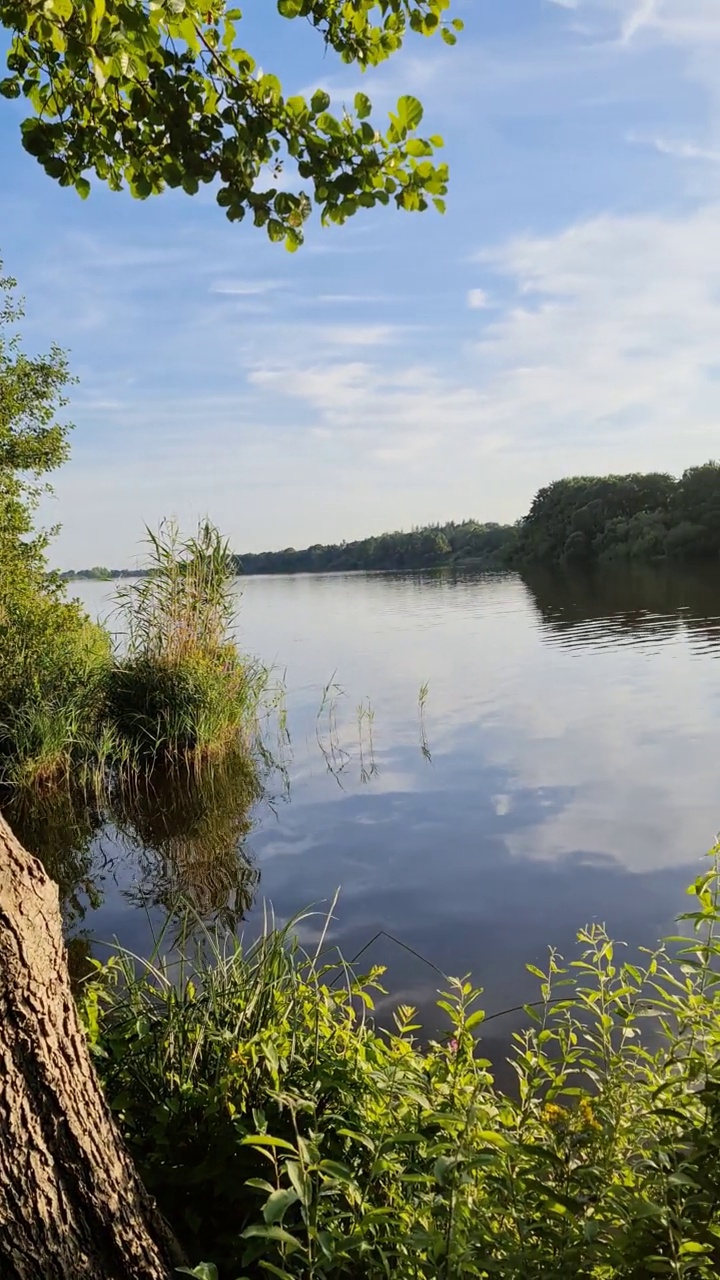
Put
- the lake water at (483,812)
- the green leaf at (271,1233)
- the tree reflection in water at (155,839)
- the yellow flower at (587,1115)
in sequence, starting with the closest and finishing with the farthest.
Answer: the green leaf at (271,1233) → the yellow flower at (587,1115) → the lake water at (483,812) → the tree reflection in water at (155,839)

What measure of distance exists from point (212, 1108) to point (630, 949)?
4.35m

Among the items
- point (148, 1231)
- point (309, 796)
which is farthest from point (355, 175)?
point (309, 796)

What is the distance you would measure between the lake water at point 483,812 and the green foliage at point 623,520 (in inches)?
1395

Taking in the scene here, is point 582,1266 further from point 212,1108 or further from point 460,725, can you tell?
point 460,725

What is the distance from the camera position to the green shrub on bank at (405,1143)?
67.5 inches

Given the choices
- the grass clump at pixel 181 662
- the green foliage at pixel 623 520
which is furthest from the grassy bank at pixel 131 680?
the green foliage at pixel 623 520

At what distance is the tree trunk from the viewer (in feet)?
5.41

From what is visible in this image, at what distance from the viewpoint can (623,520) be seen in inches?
2458

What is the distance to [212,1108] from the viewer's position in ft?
7.79

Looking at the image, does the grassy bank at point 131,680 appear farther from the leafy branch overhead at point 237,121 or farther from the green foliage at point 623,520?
the green foliage at point 623,520

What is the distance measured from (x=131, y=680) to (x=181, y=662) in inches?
28.7

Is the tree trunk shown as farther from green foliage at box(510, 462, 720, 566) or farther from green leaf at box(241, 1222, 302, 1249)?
green foliage at box(510, 462, 720, 566)

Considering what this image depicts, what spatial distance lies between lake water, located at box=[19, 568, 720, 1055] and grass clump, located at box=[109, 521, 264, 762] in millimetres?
703

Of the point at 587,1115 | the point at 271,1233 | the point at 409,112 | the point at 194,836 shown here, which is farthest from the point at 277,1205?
the point at 194,836
